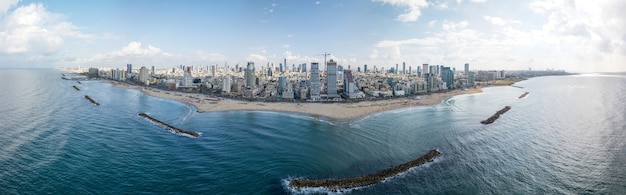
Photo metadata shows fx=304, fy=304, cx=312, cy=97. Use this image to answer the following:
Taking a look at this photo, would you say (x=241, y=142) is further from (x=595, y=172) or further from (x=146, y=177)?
(x=595, y=172)

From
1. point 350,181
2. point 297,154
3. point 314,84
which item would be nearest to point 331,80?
point 314,84

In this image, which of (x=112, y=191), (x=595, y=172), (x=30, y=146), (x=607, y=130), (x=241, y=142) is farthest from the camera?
(x=607, y=130)

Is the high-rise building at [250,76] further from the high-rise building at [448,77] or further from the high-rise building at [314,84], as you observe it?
the high-rise building at [448,77]

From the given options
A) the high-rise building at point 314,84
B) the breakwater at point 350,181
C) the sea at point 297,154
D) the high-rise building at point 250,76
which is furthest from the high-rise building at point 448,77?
the breakwater at point 350,181

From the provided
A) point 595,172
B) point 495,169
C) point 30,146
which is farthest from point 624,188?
point 30,146

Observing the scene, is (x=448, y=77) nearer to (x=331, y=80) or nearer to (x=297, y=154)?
(x=331, y=80)

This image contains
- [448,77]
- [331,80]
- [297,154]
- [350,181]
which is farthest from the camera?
[448,77]

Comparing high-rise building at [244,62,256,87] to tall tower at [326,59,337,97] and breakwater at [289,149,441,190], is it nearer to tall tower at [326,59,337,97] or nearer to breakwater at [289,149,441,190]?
tall tower at [326,59,337,97]

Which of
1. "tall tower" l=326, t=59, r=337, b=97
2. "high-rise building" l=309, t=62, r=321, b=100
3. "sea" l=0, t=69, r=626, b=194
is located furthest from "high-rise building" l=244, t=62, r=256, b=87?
"sea" l=0, t=69, r=626, b=194
